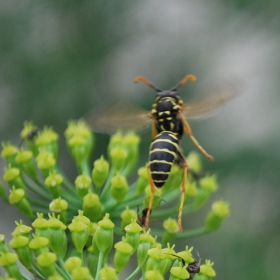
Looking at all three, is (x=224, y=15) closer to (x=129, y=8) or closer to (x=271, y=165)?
(x=129, y=8)

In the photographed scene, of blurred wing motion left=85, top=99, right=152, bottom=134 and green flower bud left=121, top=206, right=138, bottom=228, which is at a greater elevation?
blurred wing motion left=85, top=99, right=152, bottom=134

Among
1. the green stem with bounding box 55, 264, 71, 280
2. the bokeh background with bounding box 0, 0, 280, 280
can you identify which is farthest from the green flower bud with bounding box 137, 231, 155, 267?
the bokeh background with bounding box 0, 0, 280, 280

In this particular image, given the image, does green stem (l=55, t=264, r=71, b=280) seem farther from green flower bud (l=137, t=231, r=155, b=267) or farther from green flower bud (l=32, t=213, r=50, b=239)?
green flower bud (l=137, t=231, r=155, b=267)

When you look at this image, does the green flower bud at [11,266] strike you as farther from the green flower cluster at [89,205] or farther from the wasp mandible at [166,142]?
the wasp mandible at [166,142]

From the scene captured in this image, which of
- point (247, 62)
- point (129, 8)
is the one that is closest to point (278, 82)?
point (247, 62)

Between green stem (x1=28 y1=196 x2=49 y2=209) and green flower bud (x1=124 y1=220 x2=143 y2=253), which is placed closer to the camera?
green flower bud (x1=124 y1=220 x2=143 y2=253)

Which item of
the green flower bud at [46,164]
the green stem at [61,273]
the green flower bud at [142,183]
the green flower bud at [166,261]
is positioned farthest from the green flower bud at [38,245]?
the green flower bud at [142,183]

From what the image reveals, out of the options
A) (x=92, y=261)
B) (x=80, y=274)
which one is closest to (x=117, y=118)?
(x=92, y=261)

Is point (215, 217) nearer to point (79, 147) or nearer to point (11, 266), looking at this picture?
point (79, 147)
